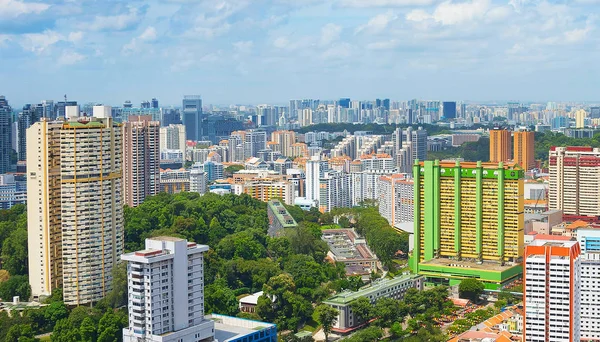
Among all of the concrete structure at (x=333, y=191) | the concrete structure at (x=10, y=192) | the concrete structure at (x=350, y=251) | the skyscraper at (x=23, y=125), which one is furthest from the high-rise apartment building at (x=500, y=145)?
the concrete structure at (x=10, y=192)

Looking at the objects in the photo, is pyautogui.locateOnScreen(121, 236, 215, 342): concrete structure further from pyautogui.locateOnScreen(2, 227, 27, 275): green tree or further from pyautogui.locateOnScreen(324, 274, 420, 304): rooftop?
pyautogui.locateOnScreen(2, 227, 27, 275): green tree

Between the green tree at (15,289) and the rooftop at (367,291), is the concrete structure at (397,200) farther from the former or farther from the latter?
the green tree at (15,289)

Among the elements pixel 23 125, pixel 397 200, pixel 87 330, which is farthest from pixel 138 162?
pixel 87 330

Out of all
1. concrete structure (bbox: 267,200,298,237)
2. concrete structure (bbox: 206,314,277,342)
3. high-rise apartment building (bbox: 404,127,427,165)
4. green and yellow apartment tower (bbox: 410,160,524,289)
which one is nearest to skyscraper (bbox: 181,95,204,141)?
high-rise apartment building (bbox: 404,127,427,165)

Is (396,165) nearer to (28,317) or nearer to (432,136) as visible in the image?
(432,136)

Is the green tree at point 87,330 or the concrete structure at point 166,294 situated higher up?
the concrete structure at point 166,294

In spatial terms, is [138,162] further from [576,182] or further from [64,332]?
[64,332]
